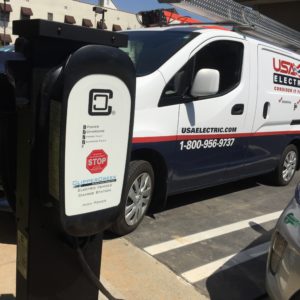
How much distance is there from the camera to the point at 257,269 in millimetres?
3838

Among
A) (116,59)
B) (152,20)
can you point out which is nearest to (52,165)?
(116,59)

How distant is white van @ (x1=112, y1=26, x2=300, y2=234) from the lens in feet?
13.7

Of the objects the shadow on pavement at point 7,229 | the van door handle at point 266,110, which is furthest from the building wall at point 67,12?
the shadow on pavement at point 7,229

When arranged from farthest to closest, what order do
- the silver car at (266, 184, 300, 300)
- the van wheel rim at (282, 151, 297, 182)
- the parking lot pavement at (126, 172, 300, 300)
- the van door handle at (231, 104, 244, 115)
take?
the van wheel rim at (282, 151, 297, 182), the van door handle at (231, 104, 244, 115), the parking lot pavement at (126, 172, 300, 300), the silver car at (266, 184, 300, 300)

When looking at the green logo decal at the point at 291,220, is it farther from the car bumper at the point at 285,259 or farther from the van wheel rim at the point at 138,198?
the van wheel rim at the point at 138,198

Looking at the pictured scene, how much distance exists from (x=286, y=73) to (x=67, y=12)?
170 feet

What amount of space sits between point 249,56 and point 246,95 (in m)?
0.44

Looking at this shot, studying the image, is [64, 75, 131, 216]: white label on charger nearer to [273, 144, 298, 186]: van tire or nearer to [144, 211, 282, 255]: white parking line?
[144, 211, 282, 255]: white parking line

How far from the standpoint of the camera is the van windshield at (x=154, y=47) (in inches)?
171

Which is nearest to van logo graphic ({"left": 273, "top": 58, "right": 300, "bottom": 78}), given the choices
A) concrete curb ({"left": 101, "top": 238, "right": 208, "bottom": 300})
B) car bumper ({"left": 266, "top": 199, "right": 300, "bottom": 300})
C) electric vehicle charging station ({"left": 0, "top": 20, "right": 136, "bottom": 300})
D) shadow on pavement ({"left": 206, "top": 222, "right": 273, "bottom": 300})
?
shadow on pavement ({"left": 206, "top": 222, "right": 273, "bottom": 300})

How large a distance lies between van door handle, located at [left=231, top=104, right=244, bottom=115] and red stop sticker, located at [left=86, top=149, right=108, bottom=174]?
11.3ft

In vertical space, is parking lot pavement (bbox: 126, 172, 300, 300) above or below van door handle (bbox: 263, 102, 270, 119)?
below

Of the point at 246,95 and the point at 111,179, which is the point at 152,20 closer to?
the point at 246,95

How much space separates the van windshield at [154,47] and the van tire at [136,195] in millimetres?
848
